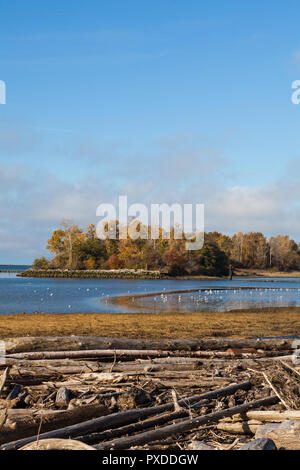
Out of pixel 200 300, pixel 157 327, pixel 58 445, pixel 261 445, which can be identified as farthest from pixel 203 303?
pixel 58 445

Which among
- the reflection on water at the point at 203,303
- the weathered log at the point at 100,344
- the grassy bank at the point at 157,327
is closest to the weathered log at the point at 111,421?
the weathered log at the point at 100,344

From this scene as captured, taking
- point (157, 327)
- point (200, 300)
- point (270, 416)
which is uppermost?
point (270, 416)

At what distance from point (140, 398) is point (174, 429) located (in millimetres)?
1331

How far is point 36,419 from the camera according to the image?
20.5 ft

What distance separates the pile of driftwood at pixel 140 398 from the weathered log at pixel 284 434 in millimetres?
13

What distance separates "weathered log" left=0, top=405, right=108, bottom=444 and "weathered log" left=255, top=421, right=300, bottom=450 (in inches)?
103

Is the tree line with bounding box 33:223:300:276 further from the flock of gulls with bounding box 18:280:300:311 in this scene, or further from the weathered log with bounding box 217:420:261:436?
the weathered log with bounding box 217:420:261:436

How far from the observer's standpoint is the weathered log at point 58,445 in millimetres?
4953

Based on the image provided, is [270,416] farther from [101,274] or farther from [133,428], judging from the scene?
[101,274]

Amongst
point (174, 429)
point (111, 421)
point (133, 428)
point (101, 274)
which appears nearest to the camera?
point (174, 429)

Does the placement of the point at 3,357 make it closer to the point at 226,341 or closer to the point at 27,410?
the point at 27,410

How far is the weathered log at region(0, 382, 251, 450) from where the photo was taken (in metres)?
5.70

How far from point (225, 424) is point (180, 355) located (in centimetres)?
435
